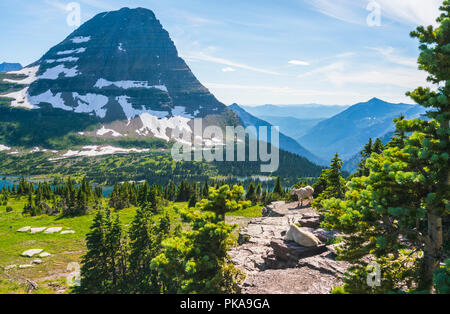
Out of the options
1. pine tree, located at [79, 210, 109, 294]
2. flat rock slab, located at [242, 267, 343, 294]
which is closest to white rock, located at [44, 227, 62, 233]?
pine tree, located at [79, 210, 109, 294]

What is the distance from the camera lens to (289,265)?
77.3 ft

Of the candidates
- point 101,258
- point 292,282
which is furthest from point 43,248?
point 292,282

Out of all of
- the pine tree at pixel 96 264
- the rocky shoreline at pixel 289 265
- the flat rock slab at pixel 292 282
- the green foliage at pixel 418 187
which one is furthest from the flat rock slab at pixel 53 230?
the green foliage at pixel 418 187

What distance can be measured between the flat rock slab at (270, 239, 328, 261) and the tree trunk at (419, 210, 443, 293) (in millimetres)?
11373

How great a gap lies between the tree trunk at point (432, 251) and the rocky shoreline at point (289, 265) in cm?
676

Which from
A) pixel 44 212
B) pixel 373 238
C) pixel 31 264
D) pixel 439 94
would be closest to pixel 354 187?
pixel 373 238

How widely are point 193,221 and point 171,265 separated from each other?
11.9 feet

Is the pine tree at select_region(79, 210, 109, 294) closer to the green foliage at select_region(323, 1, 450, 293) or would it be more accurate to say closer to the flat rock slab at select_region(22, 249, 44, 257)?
the flat rock slab at select_region(22, 249, 44, 257)

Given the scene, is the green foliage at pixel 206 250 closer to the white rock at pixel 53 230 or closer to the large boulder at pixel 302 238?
the large boulder at pixel 302 238

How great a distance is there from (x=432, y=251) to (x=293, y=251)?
12173 millimetres

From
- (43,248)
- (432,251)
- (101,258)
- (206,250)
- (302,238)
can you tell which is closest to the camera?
(432,251)

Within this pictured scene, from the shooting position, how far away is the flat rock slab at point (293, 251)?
2405 cm

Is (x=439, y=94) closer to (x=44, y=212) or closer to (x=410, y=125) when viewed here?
(x=410, y=125)

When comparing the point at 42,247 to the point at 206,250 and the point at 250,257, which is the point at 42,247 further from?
the point at 206,250
